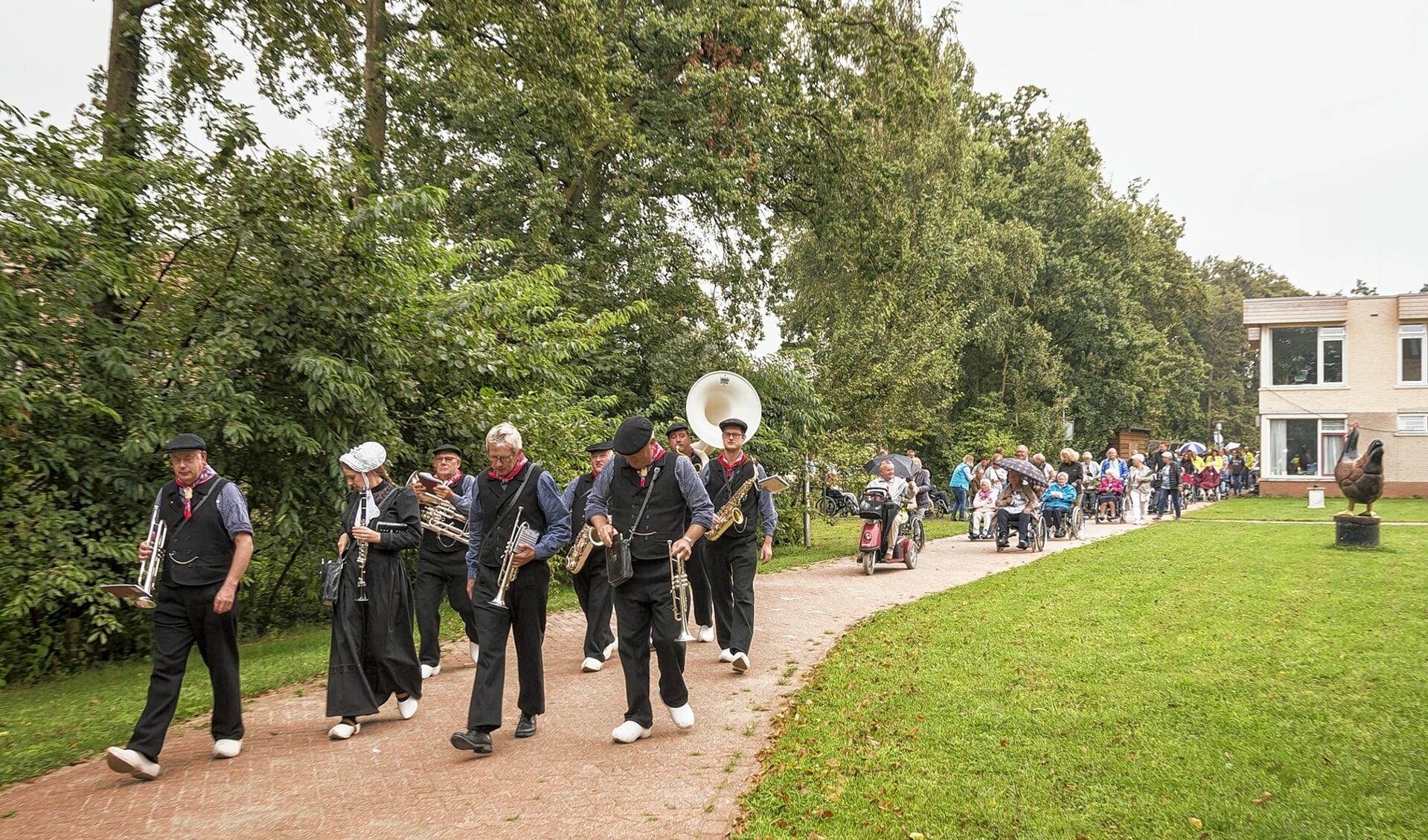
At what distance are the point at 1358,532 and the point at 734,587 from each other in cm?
1323

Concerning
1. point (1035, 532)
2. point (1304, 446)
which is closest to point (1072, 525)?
point (1035, 532)

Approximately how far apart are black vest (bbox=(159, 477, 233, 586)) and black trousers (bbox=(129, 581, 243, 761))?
0.07m

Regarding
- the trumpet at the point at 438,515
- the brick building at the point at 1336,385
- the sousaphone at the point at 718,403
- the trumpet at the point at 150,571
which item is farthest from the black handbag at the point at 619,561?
the brick building at the point at 1336,385

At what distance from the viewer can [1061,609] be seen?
35.9ft

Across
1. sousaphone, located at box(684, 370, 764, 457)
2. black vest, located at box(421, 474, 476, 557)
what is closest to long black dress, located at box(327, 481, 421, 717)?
black vest, located at box(421, 474, 476, 557)

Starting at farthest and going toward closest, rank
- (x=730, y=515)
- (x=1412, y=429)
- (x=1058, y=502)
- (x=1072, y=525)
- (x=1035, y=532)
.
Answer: (x=1412, y=429)
(x=1072, y=525)
(x=1058, y=502)
(x=1035, y=532)
(x=730, y=515)

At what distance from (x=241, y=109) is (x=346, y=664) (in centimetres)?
681

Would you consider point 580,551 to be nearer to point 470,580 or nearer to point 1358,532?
point 470,580

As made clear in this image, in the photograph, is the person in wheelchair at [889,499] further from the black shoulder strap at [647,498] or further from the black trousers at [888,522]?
the black shoulder strap at [647,498]

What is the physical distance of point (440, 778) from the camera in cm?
579

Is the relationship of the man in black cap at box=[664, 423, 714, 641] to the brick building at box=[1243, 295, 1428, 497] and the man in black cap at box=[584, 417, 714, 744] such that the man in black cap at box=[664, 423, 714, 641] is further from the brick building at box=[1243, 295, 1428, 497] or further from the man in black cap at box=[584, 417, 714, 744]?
the brick building at box=[1243, 295, 1428, 497]

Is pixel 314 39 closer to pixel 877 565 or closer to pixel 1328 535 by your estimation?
pixel 877 565

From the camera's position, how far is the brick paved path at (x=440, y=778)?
199 inches

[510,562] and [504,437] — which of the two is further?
[504,437]
